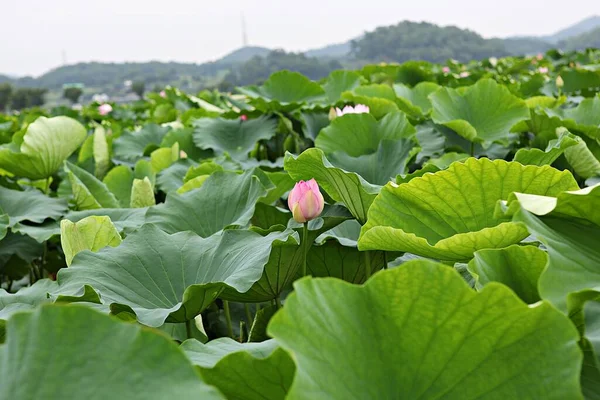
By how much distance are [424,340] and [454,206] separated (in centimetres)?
32

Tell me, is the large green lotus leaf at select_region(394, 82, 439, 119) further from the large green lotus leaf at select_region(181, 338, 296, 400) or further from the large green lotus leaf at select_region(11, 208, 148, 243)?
the large green lotus leaf at select_region(181, 338, 296, 400)

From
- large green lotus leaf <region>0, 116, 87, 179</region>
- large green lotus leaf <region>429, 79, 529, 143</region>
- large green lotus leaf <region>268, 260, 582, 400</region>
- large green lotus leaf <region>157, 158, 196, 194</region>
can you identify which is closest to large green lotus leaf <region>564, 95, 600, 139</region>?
large green lotus leaf <region>429, 79, 529, 143</region>

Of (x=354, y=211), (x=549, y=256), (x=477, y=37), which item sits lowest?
(x=477, y=37)

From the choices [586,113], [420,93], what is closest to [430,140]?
[586,113]

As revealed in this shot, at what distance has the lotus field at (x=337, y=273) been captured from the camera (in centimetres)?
39

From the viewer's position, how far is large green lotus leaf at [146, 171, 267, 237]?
1112mm

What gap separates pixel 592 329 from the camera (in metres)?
0.48

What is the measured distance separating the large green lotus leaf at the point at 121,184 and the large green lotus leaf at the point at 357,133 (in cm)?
54

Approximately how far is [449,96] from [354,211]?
0.85 metres

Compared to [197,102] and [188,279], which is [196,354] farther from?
[197,102]

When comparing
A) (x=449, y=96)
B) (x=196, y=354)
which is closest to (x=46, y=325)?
(x=196, y=354)

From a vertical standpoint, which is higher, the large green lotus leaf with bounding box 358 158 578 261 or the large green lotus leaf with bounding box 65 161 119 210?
the large green lotus leaf with bounding box 358 158 578 261

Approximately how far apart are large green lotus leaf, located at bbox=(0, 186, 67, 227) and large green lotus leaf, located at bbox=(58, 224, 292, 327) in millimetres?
578

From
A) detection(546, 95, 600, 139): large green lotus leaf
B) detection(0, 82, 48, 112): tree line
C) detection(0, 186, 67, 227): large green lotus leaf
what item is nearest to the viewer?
detection(0, 186, 67, 227): large green lotus leaf
